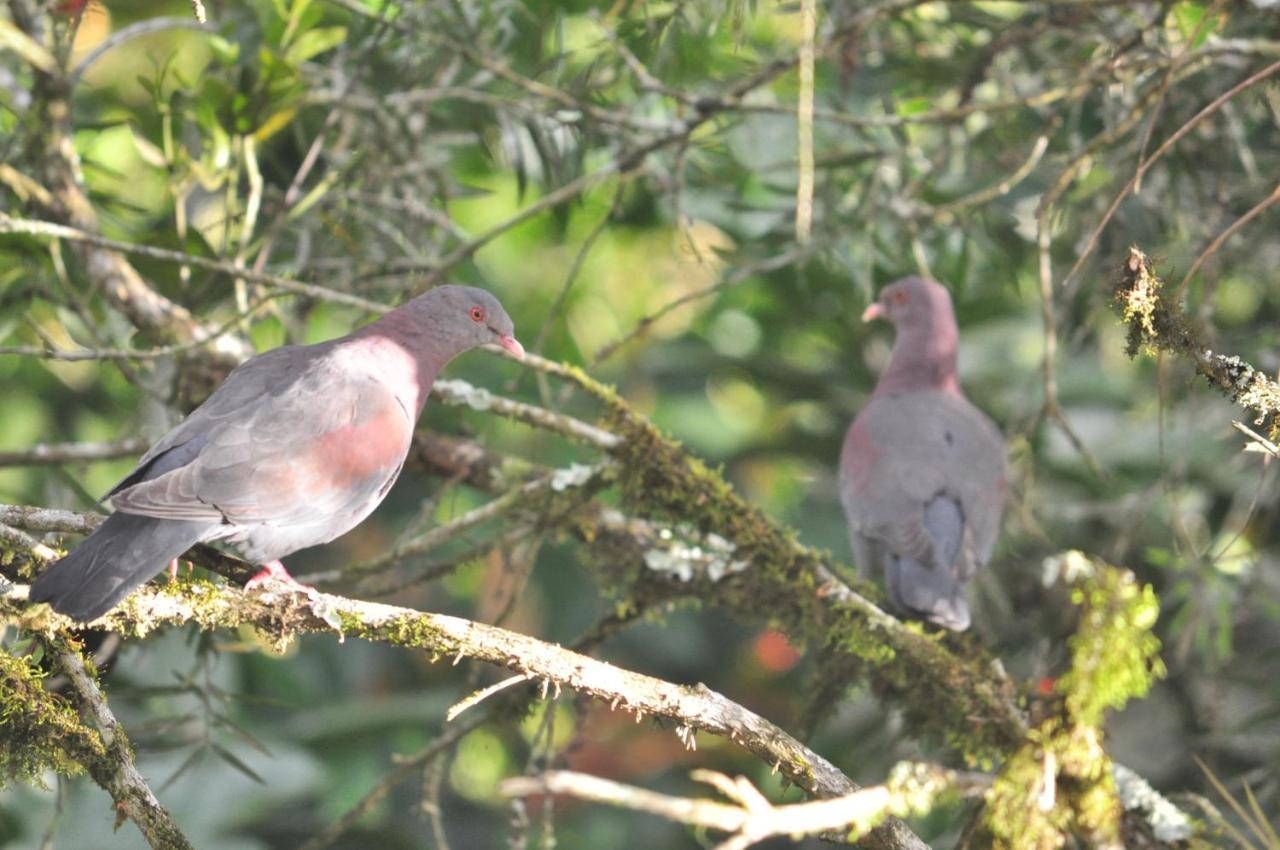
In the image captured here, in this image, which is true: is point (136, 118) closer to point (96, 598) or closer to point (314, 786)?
point (96, 598)

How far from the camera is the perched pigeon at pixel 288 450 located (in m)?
3.01

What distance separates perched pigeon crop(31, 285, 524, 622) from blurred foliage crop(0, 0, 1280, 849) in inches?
12.8

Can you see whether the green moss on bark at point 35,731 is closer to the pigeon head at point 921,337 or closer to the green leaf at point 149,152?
the green leaf at point 149,152

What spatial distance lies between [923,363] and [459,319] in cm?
224

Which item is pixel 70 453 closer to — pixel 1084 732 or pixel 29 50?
pixel 29 50

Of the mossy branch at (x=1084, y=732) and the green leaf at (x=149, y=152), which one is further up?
the mossy branch at (x=1084, y=732)

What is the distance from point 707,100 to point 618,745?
3.59m

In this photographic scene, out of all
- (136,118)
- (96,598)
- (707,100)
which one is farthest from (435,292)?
(96,598)

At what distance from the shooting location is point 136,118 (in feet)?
15.0

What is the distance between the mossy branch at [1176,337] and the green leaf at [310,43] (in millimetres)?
3048

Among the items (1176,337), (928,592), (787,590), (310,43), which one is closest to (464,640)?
(1176,337)

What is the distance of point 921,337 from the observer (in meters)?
5.50

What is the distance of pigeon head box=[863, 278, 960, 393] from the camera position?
5473 millimetres

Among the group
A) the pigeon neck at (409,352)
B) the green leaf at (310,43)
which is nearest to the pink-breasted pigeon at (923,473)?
the pigeon neck at (409,352)
